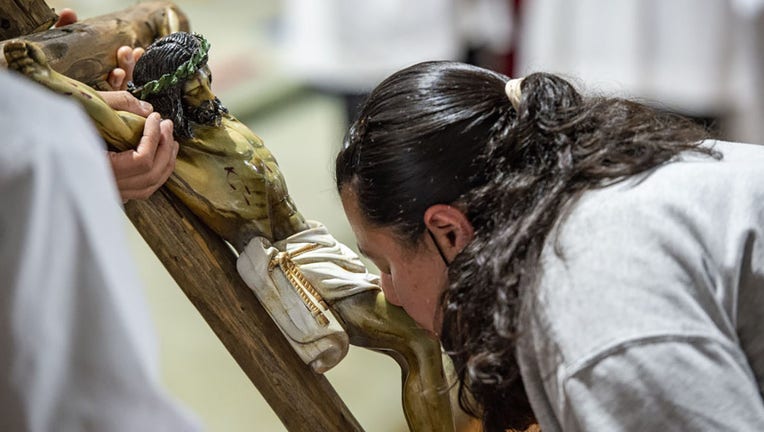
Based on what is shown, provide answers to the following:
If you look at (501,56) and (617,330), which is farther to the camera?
(501,56)

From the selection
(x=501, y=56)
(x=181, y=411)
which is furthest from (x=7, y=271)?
(x=501, y=56)

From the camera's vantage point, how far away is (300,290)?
1301 millimetres

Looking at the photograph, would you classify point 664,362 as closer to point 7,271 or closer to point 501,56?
point 7,271

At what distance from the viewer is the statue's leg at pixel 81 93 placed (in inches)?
43.5

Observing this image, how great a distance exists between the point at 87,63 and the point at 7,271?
639mm

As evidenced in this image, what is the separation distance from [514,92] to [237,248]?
1.29ft

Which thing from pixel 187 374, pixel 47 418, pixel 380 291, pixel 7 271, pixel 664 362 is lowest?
pixel 187 374

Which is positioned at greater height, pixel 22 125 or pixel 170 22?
pixel 22 125

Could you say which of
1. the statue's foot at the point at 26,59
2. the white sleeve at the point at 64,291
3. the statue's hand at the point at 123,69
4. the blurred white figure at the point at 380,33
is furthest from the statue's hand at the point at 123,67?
the blurred white figure at the point at 380,33

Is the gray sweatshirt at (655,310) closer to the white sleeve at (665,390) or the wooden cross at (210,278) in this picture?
the white sleeve at (665,390)

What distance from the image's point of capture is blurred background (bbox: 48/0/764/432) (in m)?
2.91

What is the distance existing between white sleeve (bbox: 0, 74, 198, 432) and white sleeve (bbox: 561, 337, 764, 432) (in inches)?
17.4

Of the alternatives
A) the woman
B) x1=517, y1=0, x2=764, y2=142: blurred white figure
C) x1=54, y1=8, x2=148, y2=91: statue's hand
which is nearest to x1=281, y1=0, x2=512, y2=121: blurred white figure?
x1=517, y1=0, x2=764, y2=142: blurred white figure

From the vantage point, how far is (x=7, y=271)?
0.73 m
